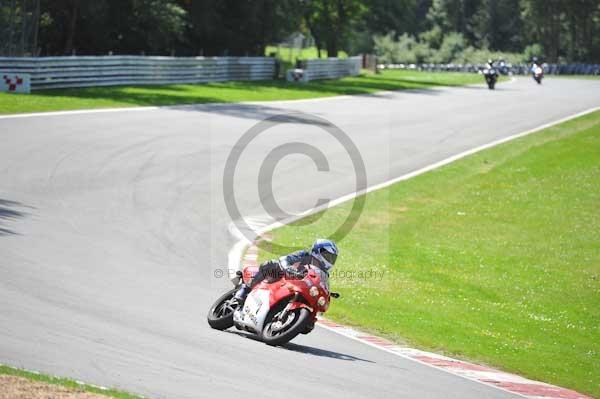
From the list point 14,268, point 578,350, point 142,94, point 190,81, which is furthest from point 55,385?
point 190,81

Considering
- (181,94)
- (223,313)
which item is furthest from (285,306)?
(181,94)

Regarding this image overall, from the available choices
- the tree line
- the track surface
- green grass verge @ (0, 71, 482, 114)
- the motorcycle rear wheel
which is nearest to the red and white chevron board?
the track surface

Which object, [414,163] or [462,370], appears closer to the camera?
[462,370]

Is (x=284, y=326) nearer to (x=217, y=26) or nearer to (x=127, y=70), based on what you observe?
(x=127, y=70)

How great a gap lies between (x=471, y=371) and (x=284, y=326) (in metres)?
2.44

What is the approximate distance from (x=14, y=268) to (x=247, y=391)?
4.88m

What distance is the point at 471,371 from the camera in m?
11.5

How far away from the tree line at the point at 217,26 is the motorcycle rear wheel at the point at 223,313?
2845 centimetres

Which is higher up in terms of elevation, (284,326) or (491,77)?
(491,77)

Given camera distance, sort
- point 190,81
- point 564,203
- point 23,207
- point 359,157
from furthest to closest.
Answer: point 190,81 → point 359,157 → point 564,203 → point 23,207

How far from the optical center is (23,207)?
1656 centimetres

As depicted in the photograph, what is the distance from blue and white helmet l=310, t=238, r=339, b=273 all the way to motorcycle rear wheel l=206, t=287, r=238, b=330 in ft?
3.75

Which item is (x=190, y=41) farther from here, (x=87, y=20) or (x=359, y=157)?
(x=359, y=157)

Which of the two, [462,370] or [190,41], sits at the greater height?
[190,41]
